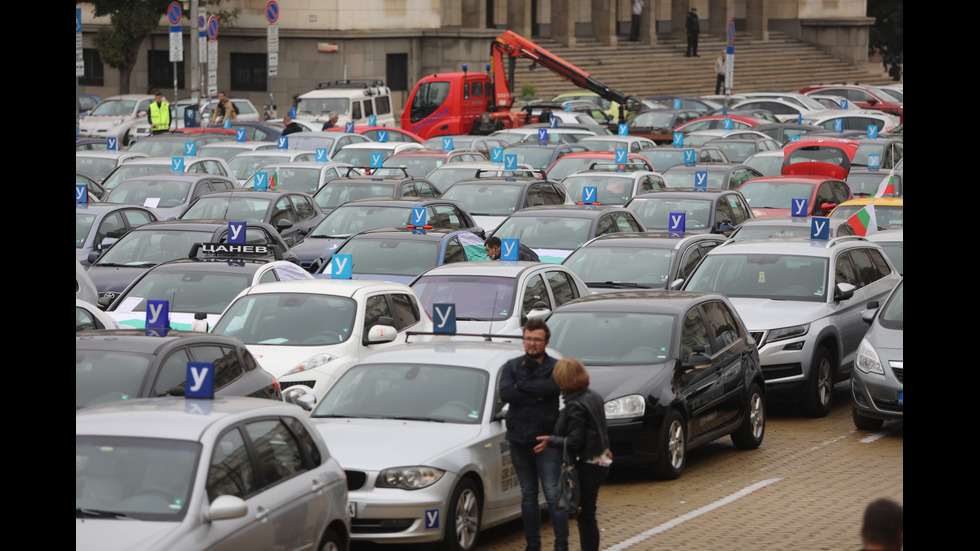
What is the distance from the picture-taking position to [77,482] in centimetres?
811

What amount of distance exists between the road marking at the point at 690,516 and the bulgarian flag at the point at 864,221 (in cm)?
1006

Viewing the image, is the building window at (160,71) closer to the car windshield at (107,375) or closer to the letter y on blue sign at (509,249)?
the letter y on blue sign at (509,249)

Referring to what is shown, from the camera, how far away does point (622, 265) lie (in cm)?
1839

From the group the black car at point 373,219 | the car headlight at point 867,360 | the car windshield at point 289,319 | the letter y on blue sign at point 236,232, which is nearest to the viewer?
the car windshield at point 289,319

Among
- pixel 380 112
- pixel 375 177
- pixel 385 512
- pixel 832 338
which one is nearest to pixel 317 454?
pixel 385 512

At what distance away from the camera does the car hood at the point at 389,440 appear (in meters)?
10.1

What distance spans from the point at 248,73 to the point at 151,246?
136ft

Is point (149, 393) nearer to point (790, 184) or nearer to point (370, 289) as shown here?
point (370, 289)

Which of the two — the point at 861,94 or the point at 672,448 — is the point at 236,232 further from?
the point at 861,94

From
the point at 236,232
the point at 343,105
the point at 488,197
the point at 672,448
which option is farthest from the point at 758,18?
the point at 672,448

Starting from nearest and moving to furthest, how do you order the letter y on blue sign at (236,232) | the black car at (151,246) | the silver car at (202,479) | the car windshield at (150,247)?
the silver car at (202,479) < the letter y on blue sign at (236,232) < the black car at (151,246) < the car windshield at (150,247)

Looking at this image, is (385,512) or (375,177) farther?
(375,177)

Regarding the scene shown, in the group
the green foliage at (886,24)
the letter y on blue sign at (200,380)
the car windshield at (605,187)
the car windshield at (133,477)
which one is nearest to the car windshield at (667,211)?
the car windshield at (605,187)
